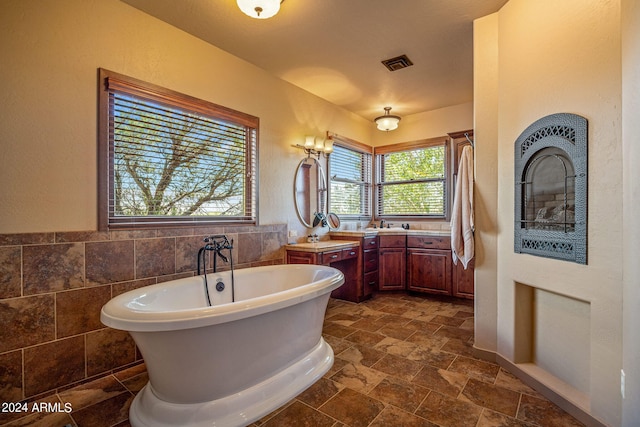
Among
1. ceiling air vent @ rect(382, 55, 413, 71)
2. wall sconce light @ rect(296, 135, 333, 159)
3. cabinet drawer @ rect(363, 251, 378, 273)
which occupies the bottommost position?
cabinet drawer @ rect(363, 251, 378, 273)

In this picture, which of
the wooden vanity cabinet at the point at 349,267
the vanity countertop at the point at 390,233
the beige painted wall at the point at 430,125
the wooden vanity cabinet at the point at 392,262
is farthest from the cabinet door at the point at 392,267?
the beige painted wall at the point at 430,125

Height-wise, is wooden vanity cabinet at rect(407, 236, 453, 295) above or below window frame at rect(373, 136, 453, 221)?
below

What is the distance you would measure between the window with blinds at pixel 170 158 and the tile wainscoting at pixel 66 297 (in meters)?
0.21

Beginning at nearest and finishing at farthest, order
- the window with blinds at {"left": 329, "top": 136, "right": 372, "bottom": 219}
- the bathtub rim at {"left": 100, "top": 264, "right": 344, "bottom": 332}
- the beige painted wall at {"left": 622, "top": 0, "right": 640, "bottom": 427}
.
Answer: the beige painted wall at {"left": 622, "top": 0, "right": 640, "bottom": 427} → the bathtub rim at {"left": 100, "top": 264, "right": 344, "bottom": 332} → the window with blinds at {"left": 329, "top": 136, "right": 372, "bottom": 219}

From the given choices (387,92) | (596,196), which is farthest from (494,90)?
(387,92)

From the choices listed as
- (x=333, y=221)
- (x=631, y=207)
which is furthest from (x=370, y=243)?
(x=631, y=207)

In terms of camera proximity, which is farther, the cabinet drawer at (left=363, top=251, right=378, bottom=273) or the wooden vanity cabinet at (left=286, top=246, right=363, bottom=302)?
the cabinet drawer at (left=363, top=251, right=378, bottom=273)

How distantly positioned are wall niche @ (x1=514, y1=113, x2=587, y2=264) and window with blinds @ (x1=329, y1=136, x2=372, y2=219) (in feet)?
8.41

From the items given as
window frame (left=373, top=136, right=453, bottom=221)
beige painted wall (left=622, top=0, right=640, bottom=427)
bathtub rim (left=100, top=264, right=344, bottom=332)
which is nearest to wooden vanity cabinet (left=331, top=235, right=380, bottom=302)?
window frame (left=373, top=136, right=453, bottom=221)

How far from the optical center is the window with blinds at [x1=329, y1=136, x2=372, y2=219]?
4465 millimetres

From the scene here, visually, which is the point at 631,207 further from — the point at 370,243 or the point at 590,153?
the point at 370,243

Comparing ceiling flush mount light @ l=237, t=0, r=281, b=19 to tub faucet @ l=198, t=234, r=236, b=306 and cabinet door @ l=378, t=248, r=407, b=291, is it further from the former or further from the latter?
cabinet door @ l=378, t=248, r=407, b=291

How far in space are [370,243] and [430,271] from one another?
2.88ft

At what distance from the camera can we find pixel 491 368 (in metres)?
2.26
